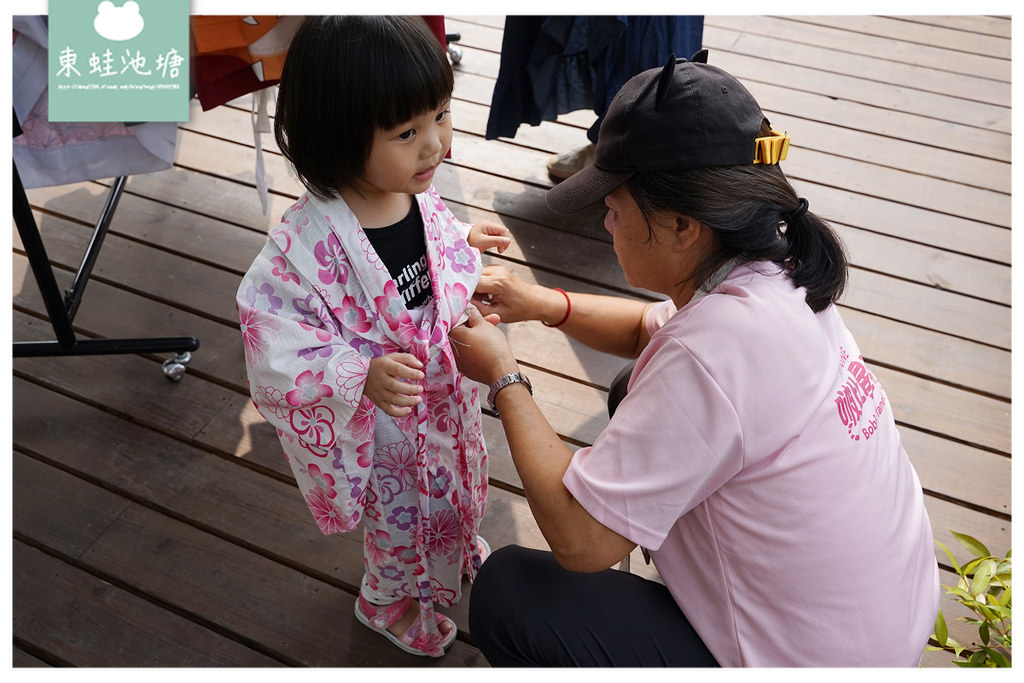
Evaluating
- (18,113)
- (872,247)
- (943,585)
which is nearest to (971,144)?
(872,247)

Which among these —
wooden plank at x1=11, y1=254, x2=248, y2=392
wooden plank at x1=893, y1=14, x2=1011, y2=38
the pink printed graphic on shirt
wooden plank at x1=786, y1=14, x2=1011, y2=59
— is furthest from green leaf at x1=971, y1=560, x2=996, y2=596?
wooden plank at x1=893, y1=14, x2=1011, y2=38

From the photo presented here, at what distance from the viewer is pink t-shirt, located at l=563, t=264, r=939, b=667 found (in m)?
0.99

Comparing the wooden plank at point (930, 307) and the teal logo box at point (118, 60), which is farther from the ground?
the teal logo box at point (118, 60)

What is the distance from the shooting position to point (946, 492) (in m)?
1.69

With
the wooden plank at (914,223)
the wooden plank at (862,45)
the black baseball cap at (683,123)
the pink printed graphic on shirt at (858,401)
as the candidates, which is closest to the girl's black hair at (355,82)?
the black baseball cap at (683,123)

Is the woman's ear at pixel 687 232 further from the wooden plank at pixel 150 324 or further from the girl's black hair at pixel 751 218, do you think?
the wooden plank at pixel 150 324

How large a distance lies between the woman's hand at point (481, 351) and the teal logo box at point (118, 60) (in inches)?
26.4

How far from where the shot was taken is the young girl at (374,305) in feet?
3.28

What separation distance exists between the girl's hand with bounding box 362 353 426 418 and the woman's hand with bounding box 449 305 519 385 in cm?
13

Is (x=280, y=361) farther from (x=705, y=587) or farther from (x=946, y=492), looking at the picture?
(x=946, y=492)

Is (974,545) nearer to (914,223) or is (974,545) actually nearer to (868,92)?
(914,223)

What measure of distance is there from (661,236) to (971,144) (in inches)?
74.7

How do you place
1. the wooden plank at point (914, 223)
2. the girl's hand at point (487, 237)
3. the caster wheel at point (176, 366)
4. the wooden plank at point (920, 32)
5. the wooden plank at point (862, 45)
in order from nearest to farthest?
the girl's hand at point (487, 237), the caster wheel at point (176, 366), the wooden plank at point (914, 223), the wooden plank at point (862, 45), the wooden plank at point (920, 32)

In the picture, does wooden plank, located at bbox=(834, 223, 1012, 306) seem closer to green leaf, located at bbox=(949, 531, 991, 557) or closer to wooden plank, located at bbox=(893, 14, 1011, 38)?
green leaf, located at bbox=(949, 531, 991, 557)
